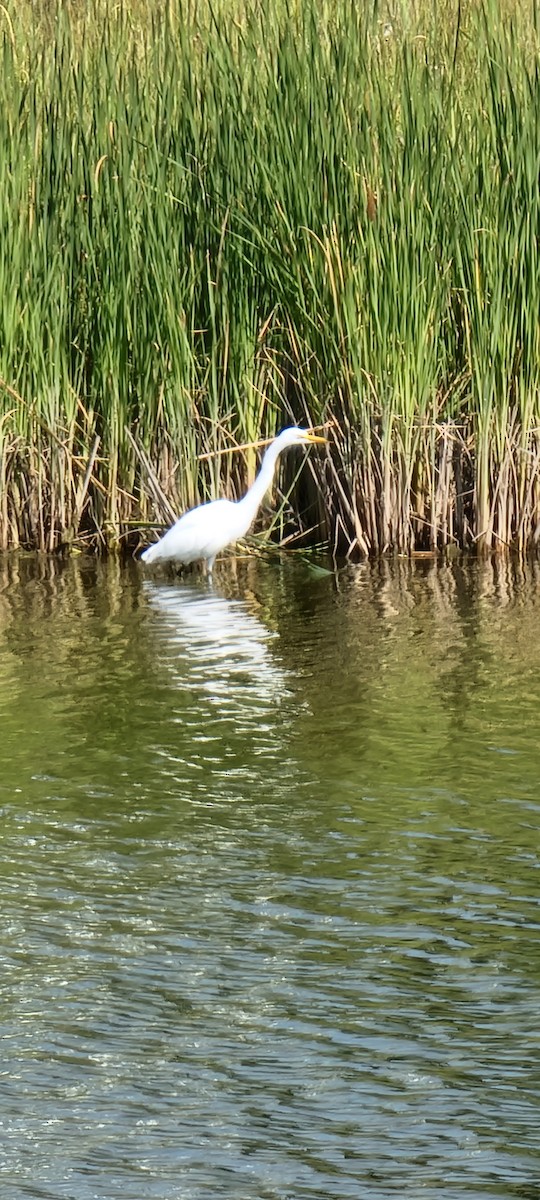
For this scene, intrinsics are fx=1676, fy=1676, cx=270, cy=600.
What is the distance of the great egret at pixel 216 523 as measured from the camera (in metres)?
7.23

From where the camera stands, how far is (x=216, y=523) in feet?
23.9

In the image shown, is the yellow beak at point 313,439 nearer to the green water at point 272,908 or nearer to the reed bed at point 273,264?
the reed bed at point 273,264

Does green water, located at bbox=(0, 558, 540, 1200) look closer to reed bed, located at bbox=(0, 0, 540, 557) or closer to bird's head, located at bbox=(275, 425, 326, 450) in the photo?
bird's head, located at bbox=(275, 425, 326, 450)

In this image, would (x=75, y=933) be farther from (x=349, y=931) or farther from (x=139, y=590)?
(x=139, y=590)

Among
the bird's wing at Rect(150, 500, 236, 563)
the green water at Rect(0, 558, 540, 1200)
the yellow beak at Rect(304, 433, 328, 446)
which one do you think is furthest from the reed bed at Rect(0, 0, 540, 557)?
the green water at Rect(0, 558, 540, 1200)

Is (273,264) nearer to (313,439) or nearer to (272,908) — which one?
(313,439)

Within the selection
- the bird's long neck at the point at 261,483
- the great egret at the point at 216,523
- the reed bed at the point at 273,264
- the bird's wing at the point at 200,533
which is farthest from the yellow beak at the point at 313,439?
the bird's wing at the point at 200,533

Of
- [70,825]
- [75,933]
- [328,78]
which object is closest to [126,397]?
[328,78]

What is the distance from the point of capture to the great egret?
7234 mm

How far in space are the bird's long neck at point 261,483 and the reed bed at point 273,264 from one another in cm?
30

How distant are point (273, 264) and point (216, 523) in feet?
3.84

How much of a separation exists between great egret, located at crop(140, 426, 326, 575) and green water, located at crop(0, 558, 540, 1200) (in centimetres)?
73

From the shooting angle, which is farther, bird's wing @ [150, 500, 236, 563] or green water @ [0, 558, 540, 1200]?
bird's wing @ [150, 500, 236, 563]

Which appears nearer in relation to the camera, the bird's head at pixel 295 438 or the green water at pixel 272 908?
the green water at pixel 272 908
